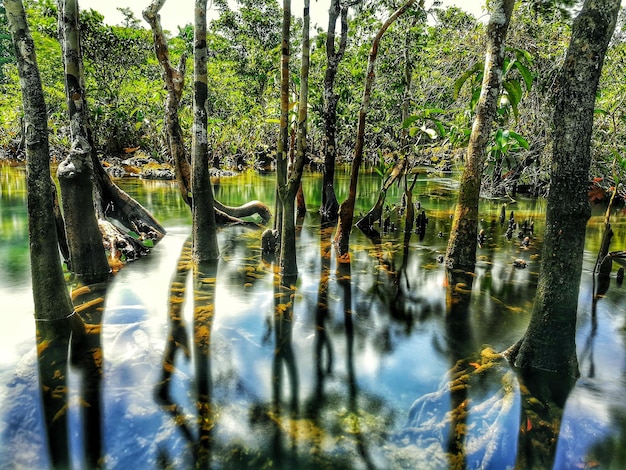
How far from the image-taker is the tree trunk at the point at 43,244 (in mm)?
6023

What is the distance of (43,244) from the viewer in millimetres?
6824

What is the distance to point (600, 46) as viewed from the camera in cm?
482

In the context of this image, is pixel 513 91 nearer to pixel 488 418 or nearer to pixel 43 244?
pixel 488 418

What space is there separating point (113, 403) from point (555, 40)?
1557cm

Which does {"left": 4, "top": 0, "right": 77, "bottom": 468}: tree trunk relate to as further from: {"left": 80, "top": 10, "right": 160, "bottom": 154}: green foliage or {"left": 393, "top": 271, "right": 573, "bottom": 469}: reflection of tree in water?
{"left": 80, "top": 10, "right": 160, "bottom": 154}: green foliage

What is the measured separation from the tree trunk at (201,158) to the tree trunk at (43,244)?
13.3 feet

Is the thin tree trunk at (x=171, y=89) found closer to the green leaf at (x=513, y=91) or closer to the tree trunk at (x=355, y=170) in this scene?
the tree trunk at (x=355, y=170)

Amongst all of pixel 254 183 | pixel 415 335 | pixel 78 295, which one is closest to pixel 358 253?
pixel 415 335

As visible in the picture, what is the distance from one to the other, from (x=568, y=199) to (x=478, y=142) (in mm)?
5154

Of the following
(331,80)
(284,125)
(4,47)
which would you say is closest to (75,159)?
(284,125)

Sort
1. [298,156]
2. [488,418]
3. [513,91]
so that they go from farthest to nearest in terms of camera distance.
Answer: [513,91], [298,156], [488,418]

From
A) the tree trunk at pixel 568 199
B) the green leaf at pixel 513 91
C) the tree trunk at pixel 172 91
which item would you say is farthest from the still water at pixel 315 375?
the green leaf at pixel 513 91

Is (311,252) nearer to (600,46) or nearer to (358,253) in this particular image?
(358,253)

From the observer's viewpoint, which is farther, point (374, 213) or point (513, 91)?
point (374, 213)
